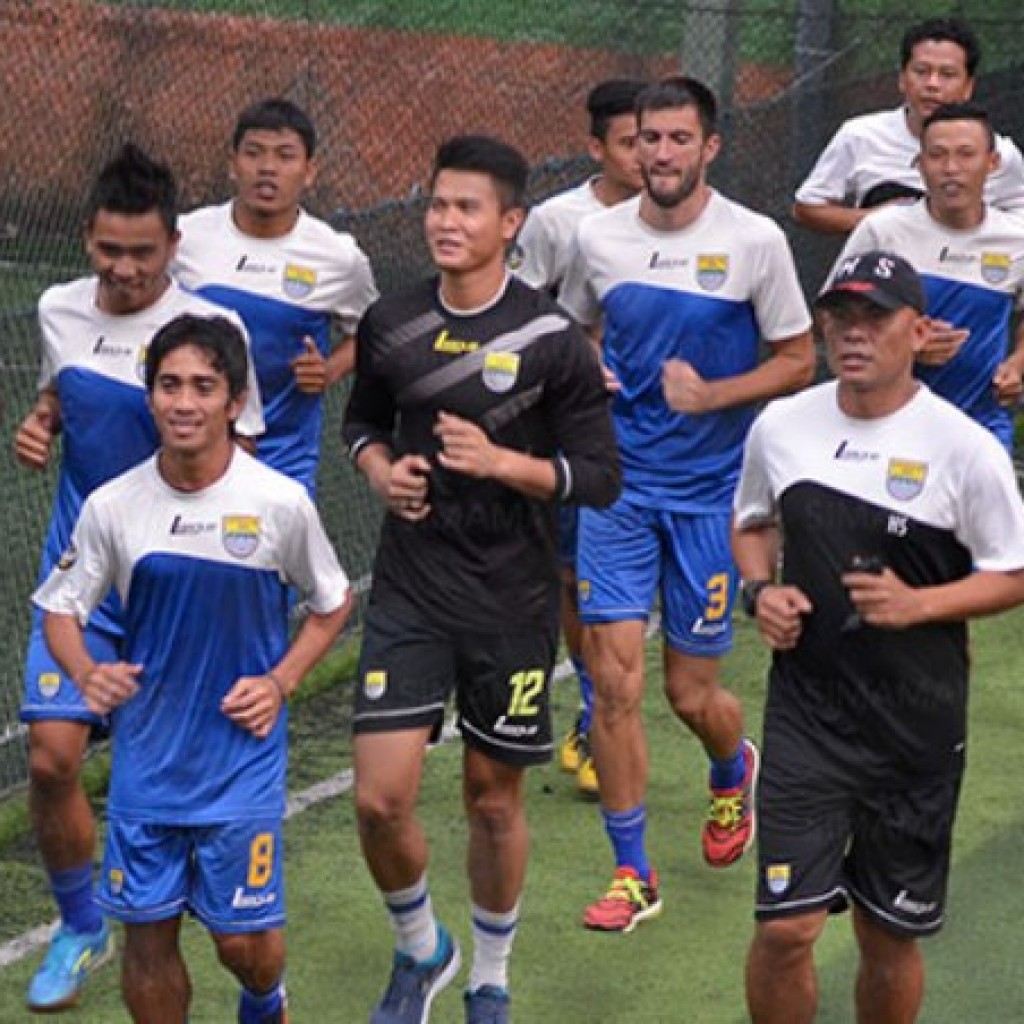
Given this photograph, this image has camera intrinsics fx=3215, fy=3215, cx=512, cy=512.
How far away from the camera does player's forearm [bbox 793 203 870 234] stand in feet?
39.5

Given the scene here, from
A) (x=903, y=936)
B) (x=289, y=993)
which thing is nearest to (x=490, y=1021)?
(x=289, y=993)

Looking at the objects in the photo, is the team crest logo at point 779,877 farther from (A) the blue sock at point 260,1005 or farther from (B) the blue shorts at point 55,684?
(B) the blue shorts at point 55,684

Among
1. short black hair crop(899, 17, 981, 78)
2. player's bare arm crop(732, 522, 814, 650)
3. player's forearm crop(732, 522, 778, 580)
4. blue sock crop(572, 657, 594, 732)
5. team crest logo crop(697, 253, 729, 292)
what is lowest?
blue sock crop(572, 657, 594, 732)

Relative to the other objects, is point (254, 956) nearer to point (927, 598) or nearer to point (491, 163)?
point (927, 598)

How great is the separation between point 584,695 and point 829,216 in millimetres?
2132

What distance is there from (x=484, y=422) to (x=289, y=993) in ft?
6.06

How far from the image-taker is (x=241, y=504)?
8.16 m

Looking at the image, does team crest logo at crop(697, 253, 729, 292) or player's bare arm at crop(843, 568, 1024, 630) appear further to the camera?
team crest logo at crop(697, 253, 729, 292)

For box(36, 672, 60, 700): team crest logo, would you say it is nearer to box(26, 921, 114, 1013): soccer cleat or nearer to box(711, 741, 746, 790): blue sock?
box(26, 921, 114, 1013): soccer cleat

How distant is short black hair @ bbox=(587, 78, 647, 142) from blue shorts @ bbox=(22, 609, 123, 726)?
117 inches

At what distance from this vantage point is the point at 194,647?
8.16 metres

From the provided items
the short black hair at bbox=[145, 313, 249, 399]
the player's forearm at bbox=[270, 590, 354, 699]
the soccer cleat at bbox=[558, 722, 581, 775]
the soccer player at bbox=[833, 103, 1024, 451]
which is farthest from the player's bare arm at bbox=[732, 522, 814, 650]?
the soccer cleat at bbox=[558, 722, 581, 775]

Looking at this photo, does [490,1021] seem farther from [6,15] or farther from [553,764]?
[6,15]

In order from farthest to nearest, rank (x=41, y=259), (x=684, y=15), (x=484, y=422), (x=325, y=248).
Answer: (x=684, y=15), (x=41, y=259), (x=325, y=248), (x=484, y=422)
